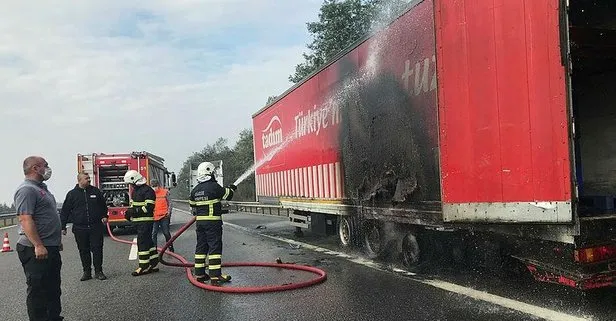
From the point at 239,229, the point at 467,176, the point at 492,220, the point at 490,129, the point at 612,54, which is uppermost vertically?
the point at 612,54

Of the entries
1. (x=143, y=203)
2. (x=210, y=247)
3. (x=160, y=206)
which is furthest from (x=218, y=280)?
(x=160, y=206)

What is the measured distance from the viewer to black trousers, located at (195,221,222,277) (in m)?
6.96

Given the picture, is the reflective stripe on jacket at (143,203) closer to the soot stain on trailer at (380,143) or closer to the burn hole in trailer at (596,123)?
the soot stain on trailer at (380,143)

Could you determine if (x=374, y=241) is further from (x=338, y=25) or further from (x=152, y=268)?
(x=338, y=25)

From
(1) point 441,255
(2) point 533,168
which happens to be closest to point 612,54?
(2) point 533,168

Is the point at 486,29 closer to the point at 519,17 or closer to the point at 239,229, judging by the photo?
the point at 519,17

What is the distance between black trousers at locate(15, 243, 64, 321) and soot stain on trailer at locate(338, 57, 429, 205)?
4.06 meters

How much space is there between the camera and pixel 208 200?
23.2ft

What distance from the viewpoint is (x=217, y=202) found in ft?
23.4

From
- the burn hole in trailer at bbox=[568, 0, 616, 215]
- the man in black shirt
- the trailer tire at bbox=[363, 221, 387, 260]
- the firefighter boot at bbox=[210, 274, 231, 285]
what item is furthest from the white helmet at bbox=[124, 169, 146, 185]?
the burn hole in trailer at bbox=[568, 0, 616, 215]

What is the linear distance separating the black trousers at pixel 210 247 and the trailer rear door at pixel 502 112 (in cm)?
326

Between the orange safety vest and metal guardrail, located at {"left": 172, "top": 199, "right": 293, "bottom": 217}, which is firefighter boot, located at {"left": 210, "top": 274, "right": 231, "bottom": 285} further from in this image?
metal guardrail, located at {"left": 172, "top": 199, "right": 293, "bottom": 217}

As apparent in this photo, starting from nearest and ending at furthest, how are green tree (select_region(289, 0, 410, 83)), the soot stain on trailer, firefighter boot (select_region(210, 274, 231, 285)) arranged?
the soot stain on trailer < firefighter boot (select_region(210, 274, 231, 285)) < green tree (select_region(289, 0, 410, 83))

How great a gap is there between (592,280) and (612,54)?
250cm
